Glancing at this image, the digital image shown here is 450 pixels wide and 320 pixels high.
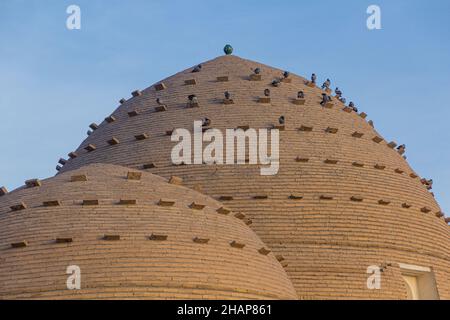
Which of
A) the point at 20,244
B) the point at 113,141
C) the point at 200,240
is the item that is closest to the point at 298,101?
the point at 113,141

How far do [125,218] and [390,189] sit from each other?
10374mm

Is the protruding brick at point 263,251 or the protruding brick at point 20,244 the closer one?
the protruding brick at point 20,244

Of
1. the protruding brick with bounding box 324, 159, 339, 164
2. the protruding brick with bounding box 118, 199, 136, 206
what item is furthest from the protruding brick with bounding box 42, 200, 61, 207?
the protruding brick with bounding box 324, 159, 339, 164

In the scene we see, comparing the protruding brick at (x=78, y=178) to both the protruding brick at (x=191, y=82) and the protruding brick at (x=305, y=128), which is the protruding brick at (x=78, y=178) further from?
the protruding brick at (x=191, y=82)

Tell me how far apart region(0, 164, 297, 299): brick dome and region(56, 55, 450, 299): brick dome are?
3136mm

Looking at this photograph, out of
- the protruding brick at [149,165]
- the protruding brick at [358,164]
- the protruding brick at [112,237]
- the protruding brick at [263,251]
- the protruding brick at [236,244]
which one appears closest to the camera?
the protruding brick at [112,237]

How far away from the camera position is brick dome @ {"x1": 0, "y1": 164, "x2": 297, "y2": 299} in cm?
2058

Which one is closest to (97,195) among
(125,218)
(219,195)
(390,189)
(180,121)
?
(125,218)

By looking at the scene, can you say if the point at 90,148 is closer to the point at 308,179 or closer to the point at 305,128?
the point at 305,128

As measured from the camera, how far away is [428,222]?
30203mm

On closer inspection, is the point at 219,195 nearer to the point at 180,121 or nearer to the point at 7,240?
the point at 180,121

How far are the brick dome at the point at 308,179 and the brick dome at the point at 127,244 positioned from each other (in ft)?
10.3

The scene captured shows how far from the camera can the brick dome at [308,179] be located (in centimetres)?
2730

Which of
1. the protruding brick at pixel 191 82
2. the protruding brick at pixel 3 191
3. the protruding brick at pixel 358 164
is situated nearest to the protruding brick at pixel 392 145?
the protruding brick at pixel 358 164
